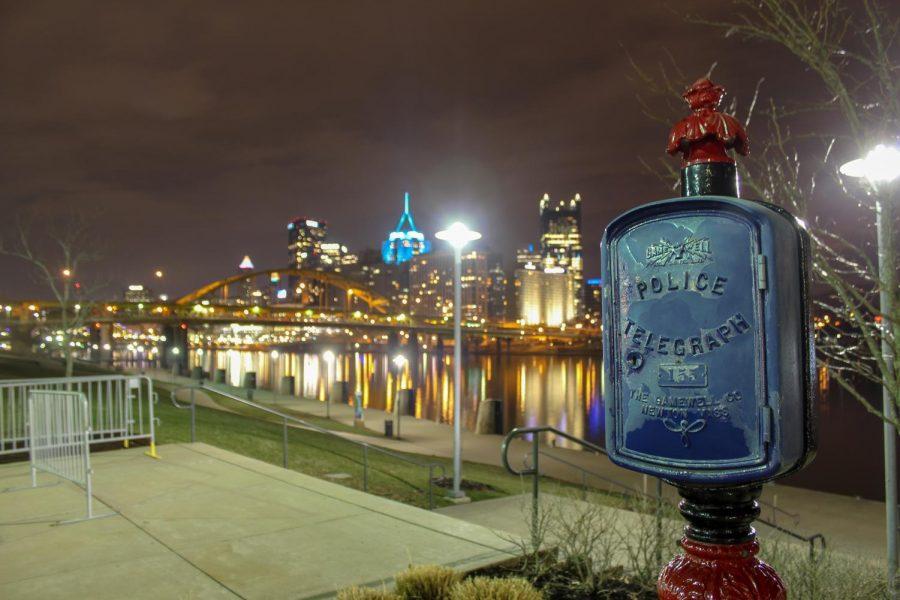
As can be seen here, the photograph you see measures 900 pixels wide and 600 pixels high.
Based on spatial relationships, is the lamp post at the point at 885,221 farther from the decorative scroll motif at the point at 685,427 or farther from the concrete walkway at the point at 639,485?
the concrete walkway at the point at 639,485

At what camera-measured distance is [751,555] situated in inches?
103

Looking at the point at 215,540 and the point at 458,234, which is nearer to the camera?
the point at 215,540

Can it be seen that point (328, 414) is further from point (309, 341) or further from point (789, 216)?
point (309, 341)

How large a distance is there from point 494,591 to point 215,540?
3187 mm

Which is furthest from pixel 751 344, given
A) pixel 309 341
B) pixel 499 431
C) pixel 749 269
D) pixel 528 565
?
pixel 309 341

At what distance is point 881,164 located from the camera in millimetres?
5129

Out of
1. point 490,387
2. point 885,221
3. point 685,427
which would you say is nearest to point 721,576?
point 685,427

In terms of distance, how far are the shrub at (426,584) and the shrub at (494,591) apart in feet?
0.78

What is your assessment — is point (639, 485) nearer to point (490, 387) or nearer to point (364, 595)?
point (364, 595)

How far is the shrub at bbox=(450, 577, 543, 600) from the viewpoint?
12.8ft

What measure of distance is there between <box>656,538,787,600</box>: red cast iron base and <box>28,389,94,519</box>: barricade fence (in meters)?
5.82

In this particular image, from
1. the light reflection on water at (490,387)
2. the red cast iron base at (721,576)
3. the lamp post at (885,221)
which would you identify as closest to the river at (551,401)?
the light reflection on water at (490,387)

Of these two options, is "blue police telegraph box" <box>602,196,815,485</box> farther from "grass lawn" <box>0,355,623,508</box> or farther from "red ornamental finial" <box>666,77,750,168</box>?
"grass lawn" <box>0,355,623,508</box>

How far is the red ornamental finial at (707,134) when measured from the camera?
2832 millimetres
